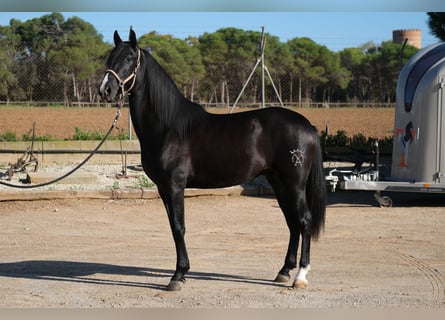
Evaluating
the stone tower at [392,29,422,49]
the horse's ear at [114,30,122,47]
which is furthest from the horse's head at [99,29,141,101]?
the stone tower at [392,29,422,49]

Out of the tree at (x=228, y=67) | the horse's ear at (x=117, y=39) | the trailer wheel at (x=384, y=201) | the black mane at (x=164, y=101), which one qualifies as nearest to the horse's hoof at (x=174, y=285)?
the black mane at (x=164, y=101)

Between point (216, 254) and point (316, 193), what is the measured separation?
168 centimetres

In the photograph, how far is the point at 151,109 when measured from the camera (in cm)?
619

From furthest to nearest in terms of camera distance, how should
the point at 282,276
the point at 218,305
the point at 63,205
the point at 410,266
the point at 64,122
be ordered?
the point at 64,122
the point at 63,205
the point at 410,266
the point at 282,276
the point at 218,305

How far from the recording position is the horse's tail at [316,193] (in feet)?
21.3

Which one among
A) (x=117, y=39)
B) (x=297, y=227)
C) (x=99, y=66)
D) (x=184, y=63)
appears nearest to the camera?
(x=117, y=39)

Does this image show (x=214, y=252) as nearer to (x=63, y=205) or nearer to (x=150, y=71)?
(x=150, y=71)

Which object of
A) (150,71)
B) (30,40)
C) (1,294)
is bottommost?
(1,294)

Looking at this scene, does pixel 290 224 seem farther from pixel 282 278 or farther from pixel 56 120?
pixel 56 120

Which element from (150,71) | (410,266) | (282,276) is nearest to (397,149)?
(410,266)

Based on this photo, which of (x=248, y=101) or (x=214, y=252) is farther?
(x=248, y=101)

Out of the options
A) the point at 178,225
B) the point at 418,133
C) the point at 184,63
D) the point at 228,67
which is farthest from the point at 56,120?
the point at 178,225

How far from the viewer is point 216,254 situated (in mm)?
7648

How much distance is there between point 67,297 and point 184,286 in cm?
105
